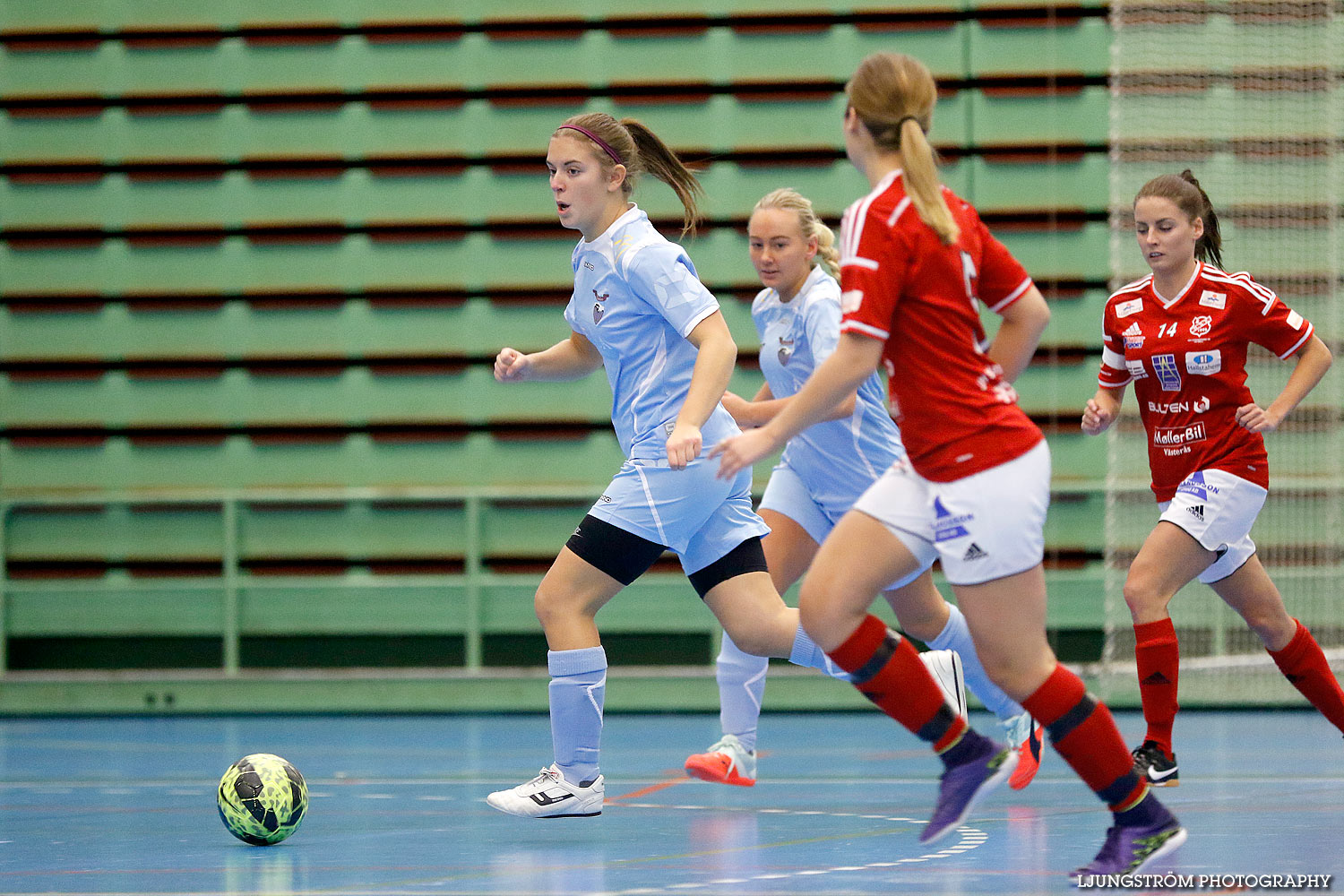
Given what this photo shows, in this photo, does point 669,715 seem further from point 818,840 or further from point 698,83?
point 818,840

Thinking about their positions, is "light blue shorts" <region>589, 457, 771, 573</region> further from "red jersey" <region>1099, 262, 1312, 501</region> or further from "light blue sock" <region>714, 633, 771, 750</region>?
"red jersey" <region>1099, 262, 1312, 501</region>

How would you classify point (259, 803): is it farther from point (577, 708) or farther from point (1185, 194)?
point (1185, 194)

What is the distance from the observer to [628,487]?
4004 mm

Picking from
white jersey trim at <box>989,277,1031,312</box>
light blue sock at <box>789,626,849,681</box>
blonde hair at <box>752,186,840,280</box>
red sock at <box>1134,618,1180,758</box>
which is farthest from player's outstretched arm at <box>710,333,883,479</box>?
red sock at <box>1134,618,1180,758</box>

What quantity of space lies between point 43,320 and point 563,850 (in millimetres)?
6099

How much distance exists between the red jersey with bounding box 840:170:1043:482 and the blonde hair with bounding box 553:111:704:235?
1.15 metres

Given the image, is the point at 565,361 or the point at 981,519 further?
the point at 565,361

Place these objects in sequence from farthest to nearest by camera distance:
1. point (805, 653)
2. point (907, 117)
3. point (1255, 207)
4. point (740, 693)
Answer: point (1255, 207) < point (740, 693) < point (805, 653) < point (907, 117)

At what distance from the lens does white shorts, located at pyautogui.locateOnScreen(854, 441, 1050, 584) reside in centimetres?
289

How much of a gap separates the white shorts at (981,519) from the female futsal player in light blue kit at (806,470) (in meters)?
1.55

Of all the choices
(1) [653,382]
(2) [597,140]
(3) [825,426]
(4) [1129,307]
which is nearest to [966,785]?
(1) [653,382]

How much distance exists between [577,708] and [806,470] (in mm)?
1223

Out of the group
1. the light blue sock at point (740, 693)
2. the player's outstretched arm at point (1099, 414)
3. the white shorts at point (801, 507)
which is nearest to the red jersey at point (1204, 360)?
the player's outstretched arm at point (1099, 414)

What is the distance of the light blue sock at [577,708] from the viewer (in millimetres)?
4004
